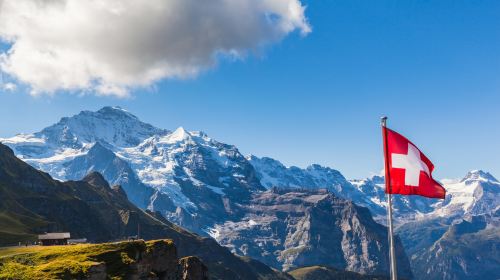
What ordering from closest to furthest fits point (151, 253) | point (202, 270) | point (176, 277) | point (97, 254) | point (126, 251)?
point (97, 254) < point (126, 251) < point (151, 253) < point (176, 277) < point (202, 270)

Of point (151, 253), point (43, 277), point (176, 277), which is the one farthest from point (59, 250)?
point (176, 277)

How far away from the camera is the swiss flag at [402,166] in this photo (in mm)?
45875

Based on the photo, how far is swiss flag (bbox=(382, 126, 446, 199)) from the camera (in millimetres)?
45875

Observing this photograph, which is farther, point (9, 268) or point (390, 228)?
point (9, 268)

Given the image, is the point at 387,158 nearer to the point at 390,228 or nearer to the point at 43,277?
the point at 390,228

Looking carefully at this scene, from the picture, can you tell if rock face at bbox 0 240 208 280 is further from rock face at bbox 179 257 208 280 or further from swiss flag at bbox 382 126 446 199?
swiss flag at bbox 382 126 446 199

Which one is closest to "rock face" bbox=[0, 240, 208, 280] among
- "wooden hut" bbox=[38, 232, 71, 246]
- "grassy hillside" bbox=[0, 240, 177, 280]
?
"grassy hillside" bbox=[0, 240, 177, 280]

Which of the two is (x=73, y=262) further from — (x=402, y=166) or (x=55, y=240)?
(x=55, y=240)

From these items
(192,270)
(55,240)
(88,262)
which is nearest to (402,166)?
(88,262)

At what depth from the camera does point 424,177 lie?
46312 millimetres

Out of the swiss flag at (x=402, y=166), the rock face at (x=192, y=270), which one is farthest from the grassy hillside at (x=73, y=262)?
the swiss flag at (x=402, y=166)

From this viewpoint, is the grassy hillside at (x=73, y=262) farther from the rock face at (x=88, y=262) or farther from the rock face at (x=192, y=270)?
the rock face at (x=192, y=270)

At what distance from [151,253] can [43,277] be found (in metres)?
40.5

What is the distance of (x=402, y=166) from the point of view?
46031 mm
